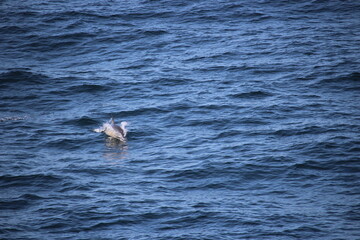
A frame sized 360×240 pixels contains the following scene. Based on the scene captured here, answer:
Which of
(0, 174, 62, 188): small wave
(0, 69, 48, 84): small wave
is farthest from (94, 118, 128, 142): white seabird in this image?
(0, 69, 48, 84): small wave

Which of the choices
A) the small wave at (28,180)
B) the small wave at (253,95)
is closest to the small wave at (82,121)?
the small wave at (28,180)

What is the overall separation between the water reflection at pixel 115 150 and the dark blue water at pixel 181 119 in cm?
8

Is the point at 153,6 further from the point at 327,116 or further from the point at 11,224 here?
the point at 11,224

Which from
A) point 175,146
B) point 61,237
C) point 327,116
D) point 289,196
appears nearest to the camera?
point 61,237

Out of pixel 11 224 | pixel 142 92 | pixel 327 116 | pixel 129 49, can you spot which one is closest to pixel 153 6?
pixel 129 49

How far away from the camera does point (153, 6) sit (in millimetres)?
35750

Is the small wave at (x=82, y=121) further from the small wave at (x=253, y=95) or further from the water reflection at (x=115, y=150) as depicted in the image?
the small wave at (x=253, y=95)

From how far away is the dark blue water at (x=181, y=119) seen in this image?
16469 millimetres

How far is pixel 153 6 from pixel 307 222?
22893mm

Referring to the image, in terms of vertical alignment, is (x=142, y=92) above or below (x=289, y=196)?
Result: above

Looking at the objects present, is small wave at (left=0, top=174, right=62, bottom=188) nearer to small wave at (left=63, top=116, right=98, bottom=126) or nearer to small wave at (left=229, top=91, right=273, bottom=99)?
small wave at (left=63, top=116, right=98, bottom=126)

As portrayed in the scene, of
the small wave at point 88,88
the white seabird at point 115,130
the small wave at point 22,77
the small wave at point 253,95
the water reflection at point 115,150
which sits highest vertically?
the small wave at point 22,77

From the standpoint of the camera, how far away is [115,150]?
21.1 metres

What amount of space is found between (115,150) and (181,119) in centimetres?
366
